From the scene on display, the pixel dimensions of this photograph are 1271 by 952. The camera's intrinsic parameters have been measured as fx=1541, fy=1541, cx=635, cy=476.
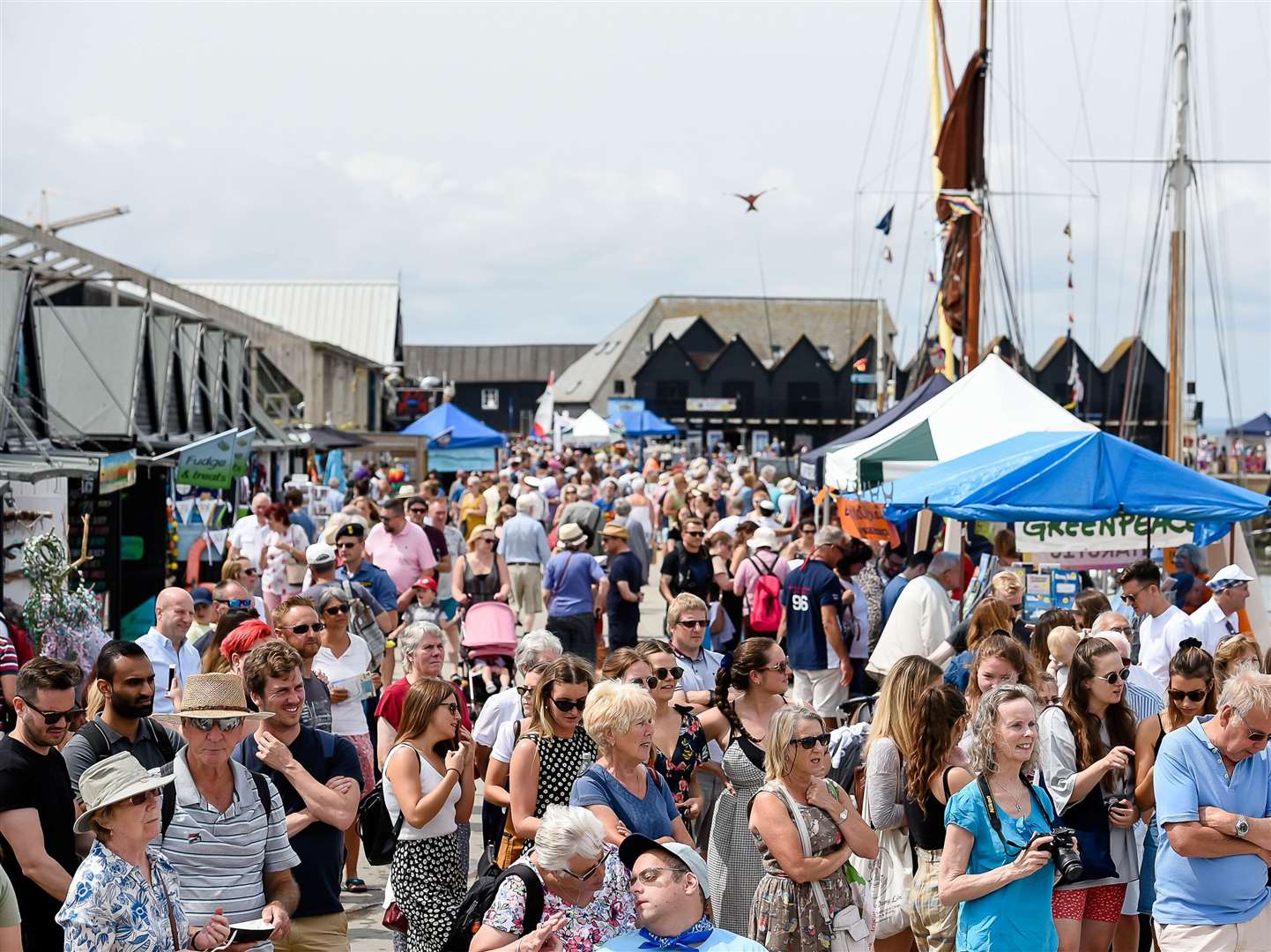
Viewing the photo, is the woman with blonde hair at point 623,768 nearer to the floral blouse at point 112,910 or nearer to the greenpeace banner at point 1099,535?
the floral blouse at point 112,910

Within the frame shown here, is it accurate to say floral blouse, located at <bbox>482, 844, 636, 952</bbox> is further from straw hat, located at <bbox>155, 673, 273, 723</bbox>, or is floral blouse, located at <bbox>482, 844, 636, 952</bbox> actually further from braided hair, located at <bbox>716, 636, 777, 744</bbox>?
braided hair, located at <bbox>716, 636, 777, 744</bbox>

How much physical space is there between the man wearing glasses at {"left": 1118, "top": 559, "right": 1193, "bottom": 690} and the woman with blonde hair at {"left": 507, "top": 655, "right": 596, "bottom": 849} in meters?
4.21

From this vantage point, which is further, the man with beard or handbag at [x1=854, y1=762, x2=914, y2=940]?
handbag at [x1=854, y1=762, x2=914, y2=940]

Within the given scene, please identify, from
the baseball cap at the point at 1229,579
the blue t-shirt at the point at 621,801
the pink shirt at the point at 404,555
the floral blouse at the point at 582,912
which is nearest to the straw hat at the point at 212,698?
the blue t-shirt at the point at 621,801

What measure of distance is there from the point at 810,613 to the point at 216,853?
6342mm

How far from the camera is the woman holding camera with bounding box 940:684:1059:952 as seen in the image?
5.13 meters

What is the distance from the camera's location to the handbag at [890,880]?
571 cm

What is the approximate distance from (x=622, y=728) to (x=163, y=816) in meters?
1.48

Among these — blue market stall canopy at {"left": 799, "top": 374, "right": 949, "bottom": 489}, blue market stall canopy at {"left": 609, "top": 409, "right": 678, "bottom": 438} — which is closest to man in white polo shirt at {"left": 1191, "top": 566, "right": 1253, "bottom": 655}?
blue market stall canopy at {"left": 799, "top": 374, "right": 949, "bottom": 489}

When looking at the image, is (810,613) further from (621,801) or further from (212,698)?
(212,698)

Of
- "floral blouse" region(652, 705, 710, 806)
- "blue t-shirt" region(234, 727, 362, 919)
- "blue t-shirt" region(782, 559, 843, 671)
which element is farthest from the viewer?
"blue t-shirt" region(782, 559, 843, 671)

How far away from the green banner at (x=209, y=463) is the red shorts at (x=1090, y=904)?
10.1 m

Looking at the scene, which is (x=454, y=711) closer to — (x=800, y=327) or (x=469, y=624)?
(x=469, y=624)

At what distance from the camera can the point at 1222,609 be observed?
362 inches
